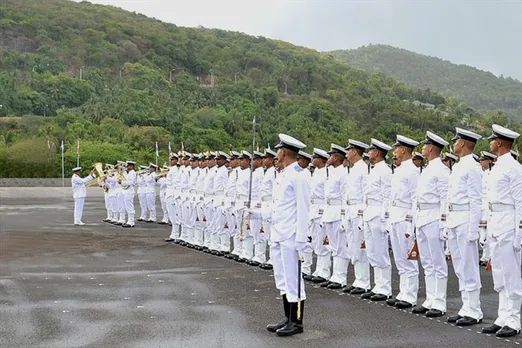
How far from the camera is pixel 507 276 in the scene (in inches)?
377

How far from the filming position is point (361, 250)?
41.6ft

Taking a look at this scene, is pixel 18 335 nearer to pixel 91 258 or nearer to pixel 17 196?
pixel 91 258

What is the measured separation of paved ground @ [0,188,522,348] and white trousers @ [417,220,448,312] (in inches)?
16.9

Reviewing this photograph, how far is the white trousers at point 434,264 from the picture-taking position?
10.7 m

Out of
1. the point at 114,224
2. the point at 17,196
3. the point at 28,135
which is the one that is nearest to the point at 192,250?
the point at 114,224

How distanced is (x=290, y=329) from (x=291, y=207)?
1.40 meters

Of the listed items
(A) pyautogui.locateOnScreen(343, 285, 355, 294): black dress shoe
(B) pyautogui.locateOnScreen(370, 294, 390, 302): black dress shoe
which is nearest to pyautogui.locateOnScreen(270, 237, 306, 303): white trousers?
(B) pyautogui.locateOnScreen(370, 294, 390, 302): black dress shoe

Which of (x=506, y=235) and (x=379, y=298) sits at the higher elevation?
(x=506, y=235)

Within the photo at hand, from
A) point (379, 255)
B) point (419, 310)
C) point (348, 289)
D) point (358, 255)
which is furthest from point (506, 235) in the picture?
point (348, 289)

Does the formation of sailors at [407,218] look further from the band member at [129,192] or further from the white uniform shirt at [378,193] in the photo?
the band member at [129,192]

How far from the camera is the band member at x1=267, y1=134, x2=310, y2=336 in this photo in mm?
9641

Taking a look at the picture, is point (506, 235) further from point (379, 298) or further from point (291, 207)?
point (379, 298)

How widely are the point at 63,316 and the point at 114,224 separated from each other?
17610 millimetres

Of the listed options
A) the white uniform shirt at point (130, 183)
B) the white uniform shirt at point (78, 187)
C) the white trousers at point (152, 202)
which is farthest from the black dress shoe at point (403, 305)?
the white uniform shirt at point (78, 187)
